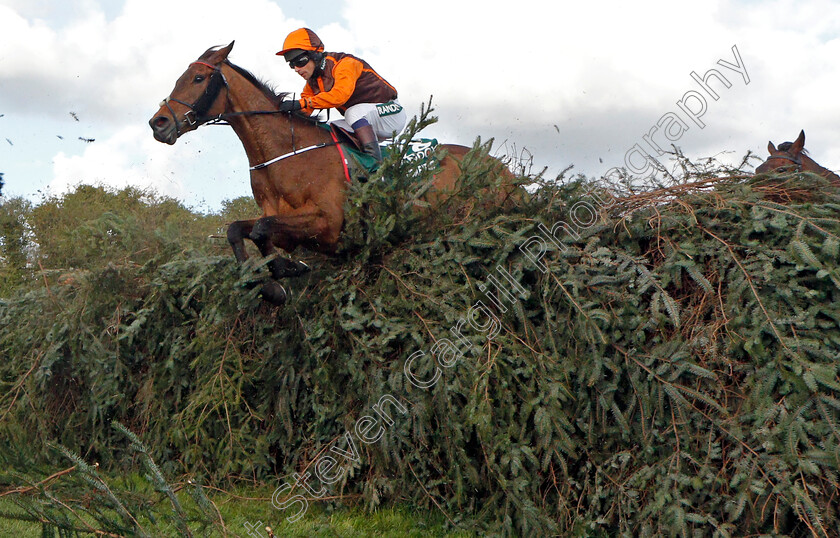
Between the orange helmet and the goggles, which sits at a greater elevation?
the orange helmet

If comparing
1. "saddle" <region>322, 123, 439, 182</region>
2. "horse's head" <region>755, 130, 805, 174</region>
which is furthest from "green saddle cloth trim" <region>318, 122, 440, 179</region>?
"horse's head" <region>755, 130, 805, 174</region>

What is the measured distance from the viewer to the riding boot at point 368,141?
5.94m

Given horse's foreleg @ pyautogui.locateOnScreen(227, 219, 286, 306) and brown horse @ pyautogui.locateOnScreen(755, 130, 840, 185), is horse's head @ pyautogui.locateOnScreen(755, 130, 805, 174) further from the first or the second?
horse's foreleg @ pyautogui.locateOnScreen(227, 219, 286, 306)

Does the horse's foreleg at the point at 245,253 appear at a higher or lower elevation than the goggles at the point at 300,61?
lower

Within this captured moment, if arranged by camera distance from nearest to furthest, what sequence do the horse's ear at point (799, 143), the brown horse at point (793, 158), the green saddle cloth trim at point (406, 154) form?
the green saddle cloth trim at point (406, 154) → the brown horse at point (793, 158) → the horse's ear at point (799, 143)

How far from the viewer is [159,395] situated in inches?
247

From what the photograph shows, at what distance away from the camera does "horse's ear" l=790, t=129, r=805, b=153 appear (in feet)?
27.1

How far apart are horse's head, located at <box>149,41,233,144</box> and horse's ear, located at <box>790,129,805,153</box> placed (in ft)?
21.6

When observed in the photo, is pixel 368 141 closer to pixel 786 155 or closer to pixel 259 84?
pixel 259 84

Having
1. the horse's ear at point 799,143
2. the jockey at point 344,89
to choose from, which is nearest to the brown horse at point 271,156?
the jockey at point 344,89

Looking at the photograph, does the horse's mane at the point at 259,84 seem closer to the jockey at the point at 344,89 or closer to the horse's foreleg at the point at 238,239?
the jockey at the point at 344,89

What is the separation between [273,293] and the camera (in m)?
5.33

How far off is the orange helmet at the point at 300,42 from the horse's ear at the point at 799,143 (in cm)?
585

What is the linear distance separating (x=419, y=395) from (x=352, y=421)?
693 millimetres
